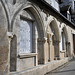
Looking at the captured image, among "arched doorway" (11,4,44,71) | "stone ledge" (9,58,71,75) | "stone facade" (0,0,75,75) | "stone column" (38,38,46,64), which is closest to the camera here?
"stone facade" (0,0,75,75)

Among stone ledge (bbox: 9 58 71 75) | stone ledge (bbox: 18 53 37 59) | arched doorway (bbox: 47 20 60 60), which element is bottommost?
stone ledge (bbox: 9 58 71 75)

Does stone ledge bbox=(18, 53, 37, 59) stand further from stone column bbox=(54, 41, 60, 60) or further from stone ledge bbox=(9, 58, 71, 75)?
stone column bbox=(54, 41, 60, 60)

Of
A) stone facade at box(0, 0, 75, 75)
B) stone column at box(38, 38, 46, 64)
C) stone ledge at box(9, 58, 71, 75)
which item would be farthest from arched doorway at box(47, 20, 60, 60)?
stone column at box(38, 38, 46, 64)

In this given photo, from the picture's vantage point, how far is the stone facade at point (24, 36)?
3.74 meters

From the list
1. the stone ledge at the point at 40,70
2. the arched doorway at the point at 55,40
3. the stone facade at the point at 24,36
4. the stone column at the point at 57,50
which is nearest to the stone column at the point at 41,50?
the stone facade at the point at 24,36

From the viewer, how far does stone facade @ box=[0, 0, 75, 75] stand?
3.74 metres

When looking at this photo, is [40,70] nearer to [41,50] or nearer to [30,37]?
[41,50]

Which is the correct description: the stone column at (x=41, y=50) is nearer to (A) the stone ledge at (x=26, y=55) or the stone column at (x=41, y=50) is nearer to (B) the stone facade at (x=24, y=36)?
(B) the stone facade at (x=24, y=36)

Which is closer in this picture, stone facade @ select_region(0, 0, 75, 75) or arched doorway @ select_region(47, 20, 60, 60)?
stone facade @ select_region(0, 0, 75, 75)

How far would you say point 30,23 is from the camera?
578cm

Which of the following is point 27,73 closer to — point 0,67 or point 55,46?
point 0,67

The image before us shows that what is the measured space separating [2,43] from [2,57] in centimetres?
44

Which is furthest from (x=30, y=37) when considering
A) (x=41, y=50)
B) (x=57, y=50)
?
(x=57, y=50)

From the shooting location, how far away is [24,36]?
5.29m
